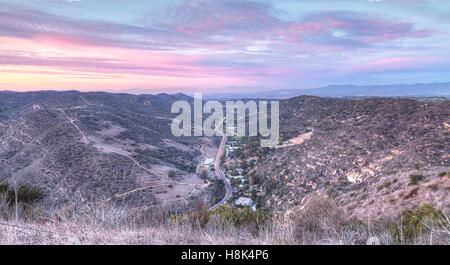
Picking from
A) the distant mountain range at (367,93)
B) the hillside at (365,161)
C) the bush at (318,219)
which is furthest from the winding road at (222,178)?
the distant mountain range at (367,93)

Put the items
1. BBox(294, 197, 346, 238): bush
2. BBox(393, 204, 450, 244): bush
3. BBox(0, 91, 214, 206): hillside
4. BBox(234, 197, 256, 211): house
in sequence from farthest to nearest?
BBox(234, 197, 256, 211): house → BBox(0, 91, 214, 206): hillside → BBox(294, 197, 346, 238): bush → BBox(393, 204, 450, 244): bush

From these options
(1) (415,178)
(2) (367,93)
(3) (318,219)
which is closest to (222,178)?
(1) (415,178)

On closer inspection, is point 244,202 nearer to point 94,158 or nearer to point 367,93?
point 94,158

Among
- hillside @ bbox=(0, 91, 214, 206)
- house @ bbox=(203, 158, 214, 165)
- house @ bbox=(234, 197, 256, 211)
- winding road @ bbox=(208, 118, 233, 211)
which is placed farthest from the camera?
house @ bbox=(203, 158, 214, 165)

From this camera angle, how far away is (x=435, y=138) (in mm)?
15133

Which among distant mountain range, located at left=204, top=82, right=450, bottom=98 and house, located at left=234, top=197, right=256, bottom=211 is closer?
house, located at left=234, top=197, right=256, bottom=211

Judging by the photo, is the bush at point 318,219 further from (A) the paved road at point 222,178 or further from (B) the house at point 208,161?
(B) the house at point 208,161

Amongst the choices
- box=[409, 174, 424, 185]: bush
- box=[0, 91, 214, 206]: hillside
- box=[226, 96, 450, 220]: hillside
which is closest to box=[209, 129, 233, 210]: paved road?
box=[226, 96, 450, 220]: hillside

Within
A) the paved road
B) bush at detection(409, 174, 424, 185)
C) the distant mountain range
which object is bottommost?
the paved road

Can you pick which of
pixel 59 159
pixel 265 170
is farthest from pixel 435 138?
pixel 59 159

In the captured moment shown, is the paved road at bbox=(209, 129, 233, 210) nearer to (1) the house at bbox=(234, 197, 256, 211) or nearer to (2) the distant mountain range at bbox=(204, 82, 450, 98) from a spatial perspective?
(1) the house at bbox=(234, 197, 256, 211)

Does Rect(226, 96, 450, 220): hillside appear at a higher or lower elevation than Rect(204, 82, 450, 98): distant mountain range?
lower
